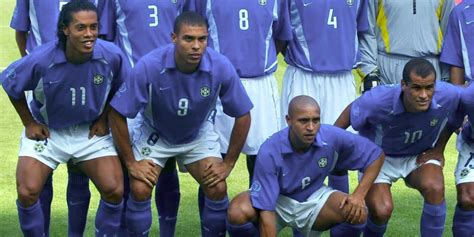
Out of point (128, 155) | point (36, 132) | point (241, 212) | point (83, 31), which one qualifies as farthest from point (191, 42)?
point (36, 132)

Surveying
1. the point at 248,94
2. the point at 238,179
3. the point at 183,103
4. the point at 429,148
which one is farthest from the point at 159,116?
the point at 238,179

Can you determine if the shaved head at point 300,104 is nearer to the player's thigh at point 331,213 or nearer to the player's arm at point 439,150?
the player's thigh at point 331,213

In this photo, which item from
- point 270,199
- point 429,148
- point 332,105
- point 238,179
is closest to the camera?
point 270,199

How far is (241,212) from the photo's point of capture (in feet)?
23.1

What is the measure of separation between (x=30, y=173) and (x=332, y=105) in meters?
2.35

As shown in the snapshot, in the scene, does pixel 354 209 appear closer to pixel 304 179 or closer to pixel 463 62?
pixel 304 179

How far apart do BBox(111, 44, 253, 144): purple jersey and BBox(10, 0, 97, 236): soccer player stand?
0.75 m

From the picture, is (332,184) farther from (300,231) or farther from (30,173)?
(30,173)

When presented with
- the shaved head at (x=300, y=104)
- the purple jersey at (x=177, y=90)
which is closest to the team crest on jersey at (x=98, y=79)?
the purple jersey at (x=177, y=90)

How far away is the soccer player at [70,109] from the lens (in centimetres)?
707

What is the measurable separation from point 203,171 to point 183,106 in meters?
0.46

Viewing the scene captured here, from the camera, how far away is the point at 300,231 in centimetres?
741

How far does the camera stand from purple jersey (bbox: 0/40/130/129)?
23.4 feet

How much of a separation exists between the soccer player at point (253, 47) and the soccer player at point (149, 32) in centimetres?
32
